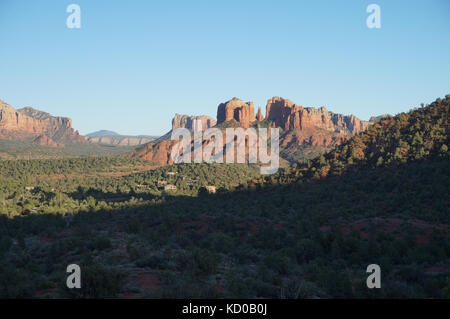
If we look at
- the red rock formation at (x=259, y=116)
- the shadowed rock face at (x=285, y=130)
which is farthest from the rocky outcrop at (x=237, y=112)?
the red rock formation at (x=259, y=116)

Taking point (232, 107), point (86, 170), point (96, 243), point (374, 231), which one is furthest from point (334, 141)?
point (96, 243)

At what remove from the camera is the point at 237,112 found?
152 metres

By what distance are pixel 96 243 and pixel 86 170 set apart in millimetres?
85895

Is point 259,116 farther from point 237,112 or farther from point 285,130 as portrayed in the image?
point 285,130

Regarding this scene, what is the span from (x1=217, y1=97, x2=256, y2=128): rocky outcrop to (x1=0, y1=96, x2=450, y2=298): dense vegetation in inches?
4010

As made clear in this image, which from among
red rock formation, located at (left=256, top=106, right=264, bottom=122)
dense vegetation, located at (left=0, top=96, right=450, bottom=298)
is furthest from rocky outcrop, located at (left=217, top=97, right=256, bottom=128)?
dense vegetation, located at (left=0, top=96, right=450, bottom=298)

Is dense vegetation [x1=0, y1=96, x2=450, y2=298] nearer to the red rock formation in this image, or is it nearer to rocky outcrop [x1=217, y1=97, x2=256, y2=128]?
rocky outcrop [x1=217, y1=97, x2=256, y2=128]

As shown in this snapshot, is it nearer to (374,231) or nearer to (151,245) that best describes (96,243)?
(151,245)

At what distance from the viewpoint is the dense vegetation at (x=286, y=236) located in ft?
34.0

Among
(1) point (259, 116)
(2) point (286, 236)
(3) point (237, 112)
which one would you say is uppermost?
(3) point (237, 112)

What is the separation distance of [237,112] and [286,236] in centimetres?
13246

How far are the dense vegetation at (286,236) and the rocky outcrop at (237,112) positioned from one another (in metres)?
102

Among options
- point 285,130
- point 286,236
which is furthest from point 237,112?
point 286,236

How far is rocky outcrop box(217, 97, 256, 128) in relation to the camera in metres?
149
